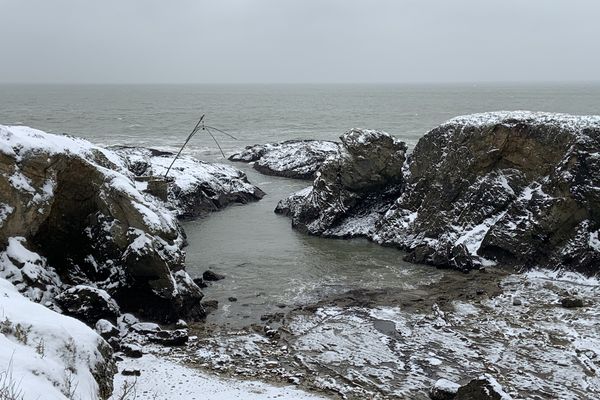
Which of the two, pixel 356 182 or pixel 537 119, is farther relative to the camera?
pixel 356 182

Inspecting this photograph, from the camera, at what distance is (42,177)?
909 inches

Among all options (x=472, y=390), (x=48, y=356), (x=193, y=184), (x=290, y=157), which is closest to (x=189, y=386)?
(x=48, y=356)

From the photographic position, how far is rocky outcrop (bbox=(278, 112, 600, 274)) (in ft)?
95.5

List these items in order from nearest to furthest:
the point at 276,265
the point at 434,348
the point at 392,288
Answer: the point at 434,348 → the point at 392,288 → the point at 276,265

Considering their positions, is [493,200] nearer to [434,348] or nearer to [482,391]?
[434,348]

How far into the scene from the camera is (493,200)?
31.8 metres

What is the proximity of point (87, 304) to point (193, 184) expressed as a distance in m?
23.5

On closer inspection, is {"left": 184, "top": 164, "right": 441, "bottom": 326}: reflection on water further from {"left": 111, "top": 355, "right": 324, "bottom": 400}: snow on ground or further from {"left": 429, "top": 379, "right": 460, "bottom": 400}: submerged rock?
{"left": 429, "top": 379, "right": 460, "bottom": 400}: submerged rock

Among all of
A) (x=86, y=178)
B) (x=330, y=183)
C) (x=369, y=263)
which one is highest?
(x=86, y=178)

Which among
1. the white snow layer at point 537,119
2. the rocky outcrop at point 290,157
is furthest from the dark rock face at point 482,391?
the rocky outcrop at point 290,157

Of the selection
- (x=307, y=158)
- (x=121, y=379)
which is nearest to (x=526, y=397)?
(x=121, y=379)

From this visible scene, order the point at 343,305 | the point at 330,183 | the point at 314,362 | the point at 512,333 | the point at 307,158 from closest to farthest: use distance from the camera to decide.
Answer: the point at 314,362
the point at 512,333
the point at 343,305
the point at 330,183
the point at 307,158

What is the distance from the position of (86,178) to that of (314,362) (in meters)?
12.9

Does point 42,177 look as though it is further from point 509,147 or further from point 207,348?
point 509,147
